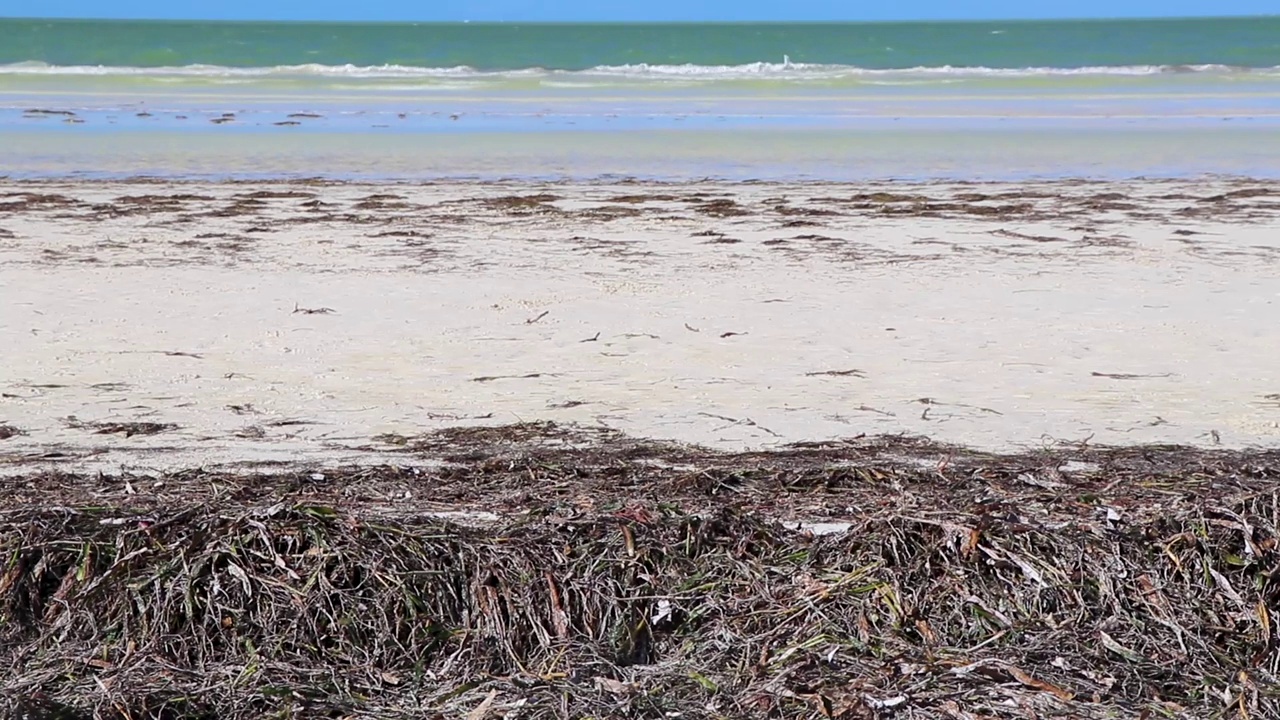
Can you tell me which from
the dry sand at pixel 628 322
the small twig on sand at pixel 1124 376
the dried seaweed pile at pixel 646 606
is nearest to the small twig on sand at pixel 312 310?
the dry sand at pixel 628 322

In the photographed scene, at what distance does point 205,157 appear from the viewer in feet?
44.0

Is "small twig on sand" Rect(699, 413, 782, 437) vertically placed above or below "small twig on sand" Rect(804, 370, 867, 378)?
above

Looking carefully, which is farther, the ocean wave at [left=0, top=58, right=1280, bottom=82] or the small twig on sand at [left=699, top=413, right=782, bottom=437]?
the ocean wave at [left=0, top=58, right=1280, bottom=82]

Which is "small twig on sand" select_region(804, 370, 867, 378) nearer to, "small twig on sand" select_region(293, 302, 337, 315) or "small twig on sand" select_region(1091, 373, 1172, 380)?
"small twig on sand" select_region(1091, 373, 1172, 380)

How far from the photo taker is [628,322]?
566 cm

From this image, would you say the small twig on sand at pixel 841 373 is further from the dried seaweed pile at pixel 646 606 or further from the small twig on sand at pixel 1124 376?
the dried seaweed pile at pixel 646 606

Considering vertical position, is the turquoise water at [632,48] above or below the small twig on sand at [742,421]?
below

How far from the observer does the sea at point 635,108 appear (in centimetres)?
1300

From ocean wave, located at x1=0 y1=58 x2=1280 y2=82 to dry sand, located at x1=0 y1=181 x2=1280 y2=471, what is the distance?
22.9m

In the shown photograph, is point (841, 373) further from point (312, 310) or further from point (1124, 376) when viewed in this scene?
point (312, 310)

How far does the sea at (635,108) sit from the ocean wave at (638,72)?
0.10 metres

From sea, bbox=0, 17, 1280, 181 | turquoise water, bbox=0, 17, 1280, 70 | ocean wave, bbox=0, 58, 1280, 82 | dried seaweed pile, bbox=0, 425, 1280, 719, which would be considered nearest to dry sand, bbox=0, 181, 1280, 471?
dried seaweed pile, bbox=0, 425, 1280, 719

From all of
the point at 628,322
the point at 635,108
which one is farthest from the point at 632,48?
the point at 628,322

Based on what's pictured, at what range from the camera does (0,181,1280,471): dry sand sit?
4070mm
